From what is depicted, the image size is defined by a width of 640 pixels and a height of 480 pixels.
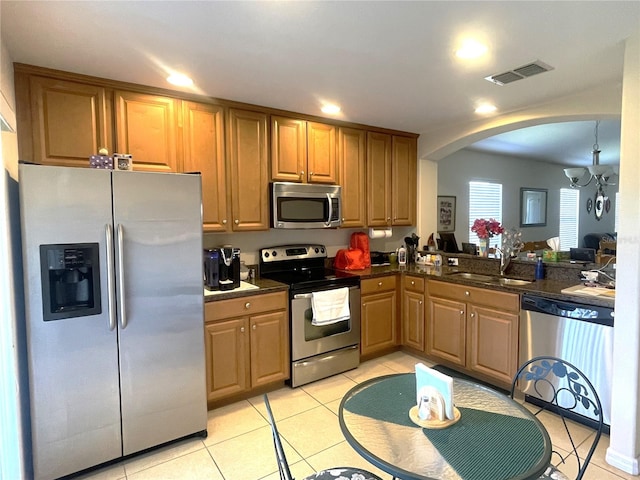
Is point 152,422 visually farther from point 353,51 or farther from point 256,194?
point 353,51

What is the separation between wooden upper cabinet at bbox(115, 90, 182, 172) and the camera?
252 cm

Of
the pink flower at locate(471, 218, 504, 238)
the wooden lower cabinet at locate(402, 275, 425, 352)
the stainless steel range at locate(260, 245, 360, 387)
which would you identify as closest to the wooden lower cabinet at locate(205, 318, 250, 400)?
the stainless steel range at locate(260, 245, 360, 387)

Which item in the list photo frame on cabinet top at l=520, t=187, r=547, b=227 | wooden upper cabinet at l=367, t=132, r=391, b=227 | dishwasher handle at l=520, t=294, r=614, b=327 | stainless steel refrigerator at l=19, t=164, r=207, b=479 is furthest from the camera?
photo frame on cabinet top at l=520, t=187, r=547, b=227

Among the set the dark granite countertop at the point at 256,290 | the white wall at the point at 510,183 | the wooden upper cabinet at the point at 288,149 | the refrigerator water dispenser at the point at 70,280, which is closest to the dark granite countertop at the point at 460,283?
the dark granite countertop at the point at 256,290

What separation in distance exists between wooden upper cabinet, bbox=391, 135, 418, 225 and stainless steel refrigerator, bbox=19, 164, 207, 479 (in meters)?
2.41

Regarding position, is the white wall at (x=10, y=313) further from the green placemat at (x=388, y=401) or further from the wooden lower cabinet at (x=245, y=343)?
the green placemat at (x=388, y=401)

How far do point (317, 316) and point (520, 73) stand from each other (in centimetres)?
230

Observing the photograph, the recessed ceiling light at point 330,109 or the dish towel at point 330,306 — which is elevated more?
the recessed ceiling light at point 330,109

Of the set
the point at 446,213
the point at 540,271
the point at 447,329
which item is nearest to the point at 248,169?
the point at 447,329

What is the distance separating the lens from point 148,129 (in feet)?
8.57

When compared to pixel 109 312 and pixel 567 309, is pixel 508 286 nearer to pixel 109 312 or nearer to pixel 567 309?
pixel 567 309

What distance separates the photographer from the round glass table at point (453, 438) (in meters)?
1.15

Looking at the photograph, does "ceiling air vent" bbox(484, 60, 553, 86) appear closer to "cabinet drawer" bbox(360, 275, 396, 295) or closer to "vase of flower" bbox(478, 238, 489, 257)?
"vase of flower" bbox(478, 238, 489, 257)

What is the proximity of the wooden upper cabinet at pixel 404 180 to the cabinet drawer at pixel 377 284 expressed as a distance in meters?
0.76
